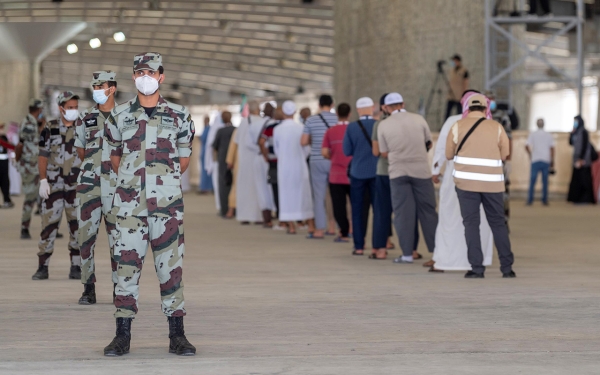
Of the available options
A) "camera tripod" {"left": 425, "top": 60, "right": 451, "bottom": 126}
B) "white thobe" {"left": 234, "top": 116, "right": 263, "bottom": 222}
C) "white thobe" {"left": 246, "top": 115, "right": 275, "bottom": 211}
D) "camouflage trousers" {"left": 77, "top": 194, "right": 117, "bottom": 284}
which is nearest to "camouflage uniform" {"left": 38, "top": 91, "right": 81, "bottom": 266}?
"camouflage trousers" {"left": 77, "top": 194, "right": 117, "bottom": 284}

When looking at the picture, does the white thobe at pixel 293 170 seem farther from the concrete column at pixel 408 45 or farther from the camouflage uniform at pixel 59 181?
the concrete column at pixel 408 45

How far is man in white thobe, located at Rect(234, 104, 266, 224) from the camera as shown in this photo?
1614cm

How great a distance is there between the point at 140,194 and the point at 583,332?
2.93m

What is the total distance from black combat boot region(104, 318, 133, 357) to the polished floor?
82 millimetres

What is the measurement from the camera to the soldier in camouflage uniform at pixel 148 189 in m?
5.94

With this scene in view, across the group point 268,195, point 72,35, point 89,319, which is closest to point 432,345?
point 89,319

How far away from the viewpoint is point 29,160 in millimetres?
14641

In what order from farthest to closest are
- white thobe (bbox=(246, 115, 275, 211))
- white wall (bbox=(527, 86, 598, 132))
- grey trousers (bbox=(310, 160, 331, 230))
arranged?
white wall (bbox=(527, 86, 598, 132))
white thobe (bbox=(246, 115, 275, 211))
grey trousers (bbox=(310, 160, 331, 230))

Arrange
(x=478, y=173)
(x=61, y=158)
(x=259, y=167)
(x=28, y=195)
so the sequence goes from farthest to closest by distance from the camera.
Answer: (x=259, y=167) → (x=28, y=195) → (x=478, y=173) → (x=61, y=158)

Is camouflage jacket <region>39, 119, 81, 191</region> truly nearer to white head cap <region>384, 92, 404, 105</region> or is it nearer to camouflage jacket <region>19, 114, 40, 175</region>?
white head cap <region>384, 92, 404, 105</region>

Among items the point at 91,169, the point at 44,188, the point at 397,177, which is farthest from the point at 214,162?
the point at 91,169

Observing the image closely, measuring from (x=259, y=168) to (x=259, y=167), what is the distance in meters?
0.01

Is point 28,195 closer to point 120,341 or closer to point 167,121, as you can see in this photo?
point 120,341

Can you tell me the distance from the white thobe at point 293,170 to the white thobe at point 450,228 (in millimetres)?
4173
